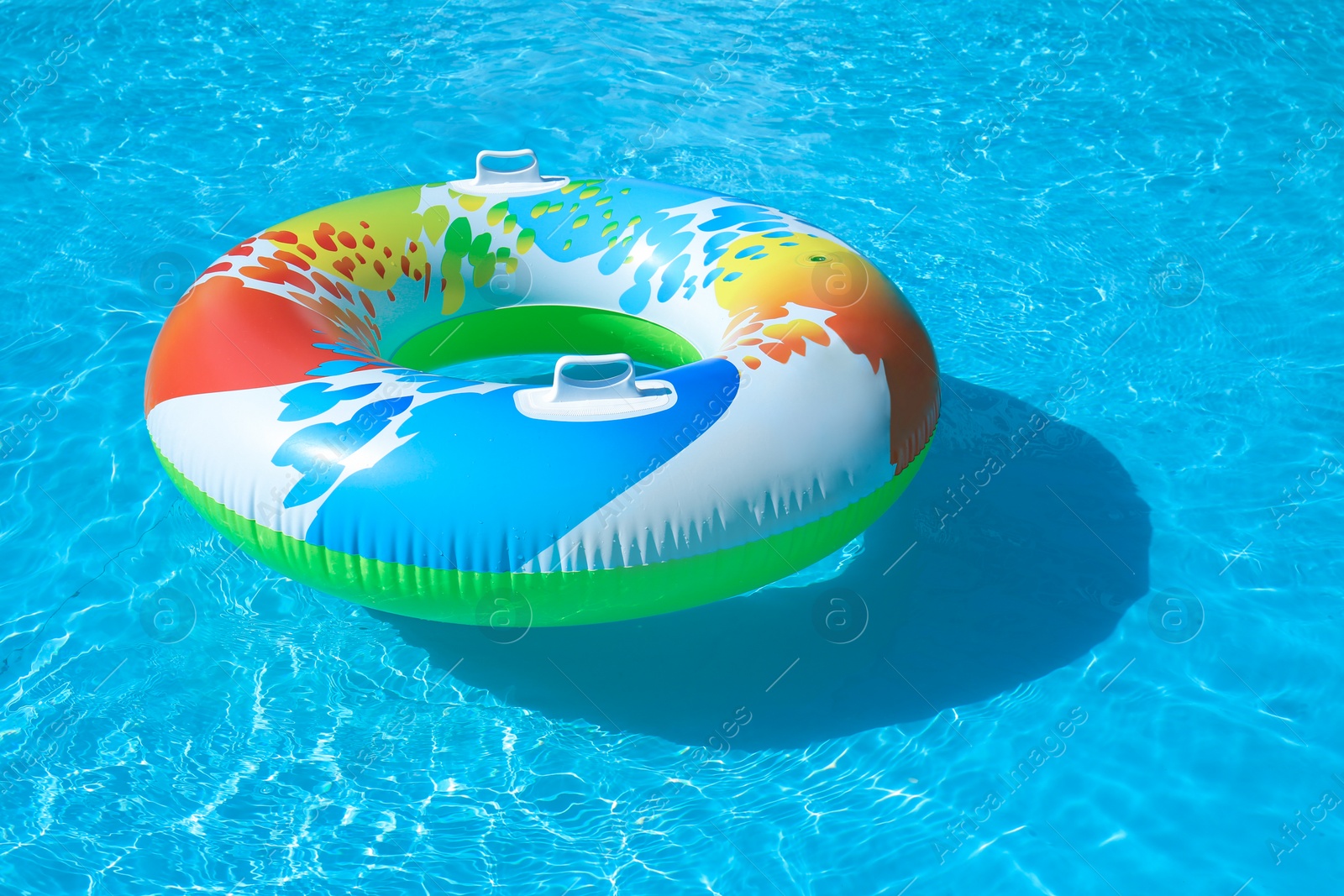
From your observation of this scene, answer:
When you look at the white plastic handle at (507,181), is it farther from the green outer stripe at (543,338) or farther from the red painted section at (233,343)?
the red painted section at (233,343)

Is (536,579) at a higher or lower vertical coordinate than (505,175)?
lower

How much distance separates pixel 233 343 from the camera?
3875 millimetres

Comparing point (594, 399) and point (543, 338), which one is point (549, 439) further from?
point (543, 338)

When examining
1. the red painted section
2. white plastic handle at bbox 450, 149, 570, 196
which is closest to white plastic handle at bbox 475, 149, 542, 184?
white plastic handle at bbox 450, 149, 570, 196

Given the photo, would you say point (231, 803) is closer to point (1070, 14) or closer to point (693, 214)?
point (693, 214)

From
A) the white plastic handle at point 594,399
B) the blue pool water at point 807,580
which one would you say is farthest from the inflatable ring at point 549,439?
the blue pool water at point 807,580

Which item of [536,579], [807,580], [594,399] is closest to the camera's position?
[536,579]

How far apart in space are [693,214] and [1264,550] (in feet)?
8.44

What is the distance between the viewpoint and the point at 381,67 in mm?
8086

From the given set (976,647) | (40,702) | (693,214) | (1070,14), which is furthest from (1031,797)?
(1070,14)

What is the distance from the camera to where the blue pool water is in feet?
12.2

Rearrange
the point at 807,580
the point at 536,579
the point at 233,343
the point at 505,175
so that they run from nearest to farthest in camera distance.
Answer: the point at 536,579 < the point at 233,343 < the point at 807,580 < the point at 505,175

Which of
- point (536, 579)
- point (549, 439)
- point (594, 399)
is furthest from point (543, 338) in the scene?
point (536, 579)

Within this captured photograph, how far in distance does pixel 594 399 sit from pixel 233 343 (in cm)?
121
